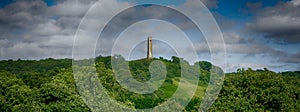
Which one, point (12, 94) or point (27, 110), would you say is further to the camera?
point (12, 94)

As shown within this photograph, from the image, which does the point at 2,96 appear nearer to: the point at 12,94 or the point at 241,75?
the point at 12,94

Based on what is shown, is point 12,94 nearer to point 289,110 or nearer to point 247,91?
point 247,91

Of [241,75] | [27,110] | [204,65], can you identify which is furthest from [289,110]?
[204,65]

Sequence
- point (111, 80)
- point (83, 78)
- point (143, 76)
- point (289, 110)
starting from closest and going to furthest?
point (289, 110) < point (83, 78) < point (111, 80) < point (143, 76)

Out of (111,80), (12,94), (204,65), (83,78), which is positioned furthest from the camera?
(204,65)

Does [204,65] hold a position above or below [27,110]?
above

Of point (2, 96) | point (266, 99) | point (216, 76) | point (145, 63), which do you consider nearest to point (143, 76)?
point (145, 63)

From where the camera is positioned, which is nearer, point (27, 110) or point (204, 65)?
point (27, 110)

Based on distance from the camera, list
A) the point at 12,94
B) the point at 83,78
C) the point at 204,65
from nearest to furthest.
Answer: the point at 83,78 < the point at 12,94 < the point at 204,65

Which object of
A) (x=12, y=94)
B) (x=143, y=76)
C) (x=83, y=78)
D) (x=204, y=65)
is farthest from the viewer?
(x=204, y=65)
